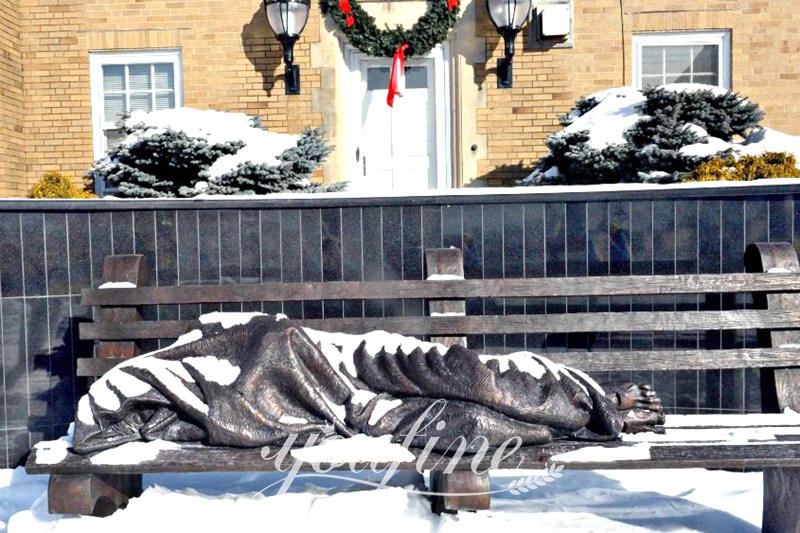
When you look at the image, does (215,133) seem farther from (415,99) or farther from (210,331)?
(210,331)

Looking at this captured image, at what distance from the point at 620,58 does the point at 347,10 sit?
3092 millimetres

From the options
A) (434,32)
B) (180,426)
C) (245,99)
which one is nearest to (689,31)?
(434,32)

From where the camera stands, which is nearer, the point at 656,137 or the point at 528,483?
the point at 528,483

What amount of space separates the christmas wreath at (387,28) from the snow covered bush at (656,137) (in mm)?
1946

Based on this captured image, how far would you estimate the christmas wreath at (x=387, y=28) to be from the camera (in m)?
9.05

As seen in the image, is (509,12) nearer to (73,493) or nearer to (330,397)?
(330,397)

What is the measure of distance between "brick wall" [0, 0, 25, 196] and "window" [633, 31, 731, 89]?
6962 millimetres

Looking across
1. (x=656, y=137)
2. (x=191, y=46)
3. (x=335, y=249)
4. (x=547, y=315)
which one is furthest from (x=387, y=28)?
(x=547, y=315)

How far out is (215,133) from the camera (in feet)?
26.2

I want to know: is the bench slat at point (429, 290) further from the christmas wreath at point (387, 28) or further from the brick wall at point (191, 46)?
the christmas wreath at point (387, 28)

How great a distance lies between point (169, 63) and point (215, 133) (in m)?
2.03

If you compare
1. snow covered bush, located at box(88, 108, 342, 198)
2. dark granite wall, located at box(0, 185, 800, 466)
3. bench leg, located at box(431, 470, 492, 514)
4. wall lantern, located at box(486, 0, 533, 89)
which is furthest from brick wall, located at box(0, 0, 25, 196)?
bench leg, located at box(431, 470, 492, 514)

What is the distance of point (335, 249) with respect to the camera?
4.46 m

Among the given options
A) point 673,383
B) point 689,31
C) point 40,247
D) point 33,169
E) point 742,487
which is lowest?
point 742,487
